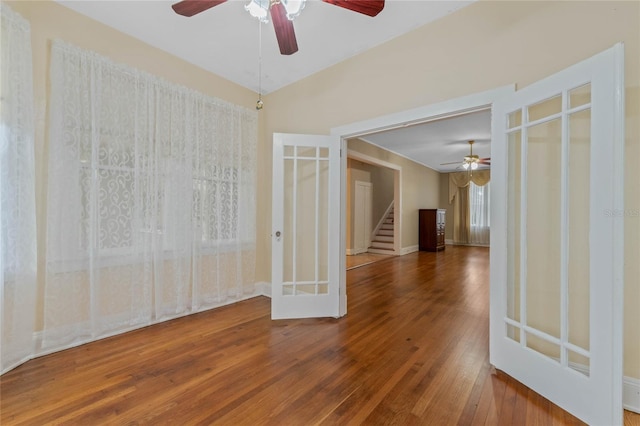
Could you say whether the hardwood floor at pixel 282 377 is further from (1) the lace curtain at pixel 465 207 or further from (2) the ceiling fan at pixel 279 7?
(1) the lace curtain at pixel 465 207

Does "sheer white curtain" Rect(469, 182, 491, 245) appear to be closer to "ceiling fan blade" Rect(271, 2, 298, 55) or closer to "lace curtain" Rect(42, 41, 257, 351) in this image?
"lace curtain" Rect(42, 41, 257, 351)

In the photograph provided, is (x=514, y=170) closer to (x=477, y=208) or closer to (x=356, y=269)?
(x=356, y=269)

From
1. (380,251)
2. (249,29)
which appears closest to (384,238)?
(380,251)

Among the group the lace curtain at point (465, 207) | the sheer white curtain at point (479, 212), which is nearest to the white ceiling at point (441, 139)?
the lace curtain at point (465, 207)

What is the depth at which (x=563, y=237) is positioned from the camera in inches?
66.5

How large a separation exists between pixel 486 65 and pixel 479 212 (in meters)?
8.82

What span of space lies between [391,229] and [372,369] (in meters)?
6.84

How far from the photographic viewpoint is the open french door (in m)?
1.42

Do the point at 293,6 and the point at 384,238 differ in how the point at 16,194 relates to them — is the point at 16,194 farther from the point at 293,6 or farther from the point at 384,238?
the point at 384,238

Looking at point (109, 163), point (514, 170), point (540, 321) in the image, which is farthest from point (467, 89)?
point (109, 163)

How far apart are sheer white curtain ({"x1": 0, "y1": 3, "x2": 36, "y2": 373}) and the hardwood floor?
336mm

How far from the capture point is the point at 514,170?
6.63ft

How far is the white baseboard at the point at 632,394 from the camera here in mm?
1594

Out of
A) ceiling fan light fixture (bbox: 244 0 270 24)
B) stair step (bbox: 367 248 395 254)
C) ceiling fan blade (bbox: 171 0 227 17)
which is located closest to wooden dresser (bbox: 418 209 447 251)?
stair step (bbox: 367 248 395 254)
